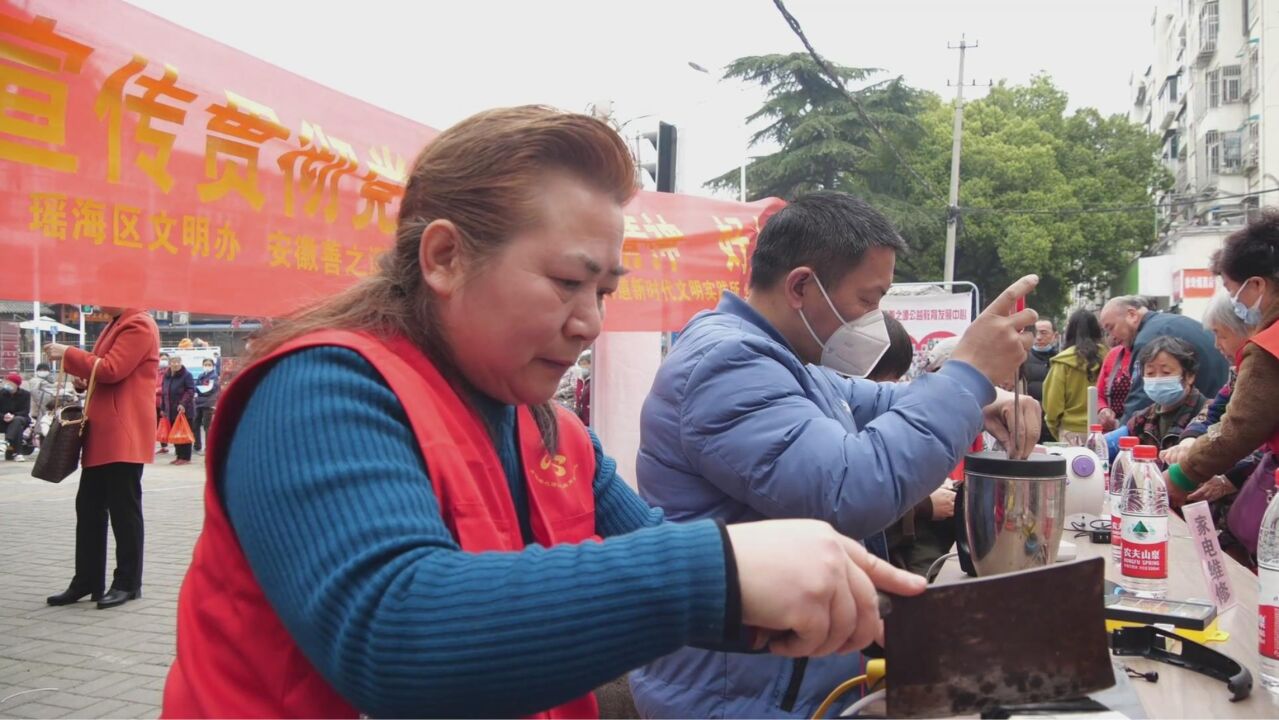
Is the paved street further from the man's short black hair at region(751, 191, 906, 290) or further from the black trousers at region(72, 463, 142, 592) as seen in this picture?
the man's short black hair at region(751, 191, 906, 290)

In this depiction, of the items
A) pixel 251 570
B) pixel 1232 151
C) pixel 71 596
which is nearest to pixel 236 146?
pixel 251 570

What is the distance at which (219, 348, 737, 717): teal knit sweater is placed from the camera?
0.70m

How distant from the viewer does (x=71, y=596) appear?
5.03 m

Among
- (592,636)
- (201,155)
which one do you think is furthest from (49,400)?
(592,636)

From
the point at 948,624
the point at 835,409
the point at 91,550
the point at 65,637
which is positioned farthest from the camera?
the point at 91,550

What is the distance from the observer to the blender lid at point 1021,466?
161 centimetres

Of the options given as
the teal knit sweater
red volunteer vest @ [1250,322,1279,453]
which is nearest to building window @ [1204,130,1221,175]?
red volunteer vest @ [1250,322,1279,453]

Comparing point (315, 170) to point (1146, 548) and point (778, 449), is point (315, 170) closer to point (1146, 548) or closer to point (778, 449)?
point (778, 449)

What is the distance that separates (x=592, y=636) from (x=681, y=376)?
108 centimetres

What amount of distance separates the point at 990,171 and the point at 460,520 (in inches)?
1342

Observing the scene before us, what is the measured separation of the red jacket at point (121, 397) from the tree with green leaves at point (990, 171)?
23.3 meters

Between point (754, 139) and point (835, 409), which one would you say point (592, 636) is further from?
point (754, 139)

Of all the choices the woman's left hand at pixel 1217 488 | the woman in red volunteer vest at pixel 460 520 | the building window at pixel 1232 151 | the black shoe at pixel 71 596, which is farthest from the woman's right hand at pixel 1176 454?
the building window at pixel 1232 151

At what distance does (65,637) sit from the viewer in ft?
14.4
